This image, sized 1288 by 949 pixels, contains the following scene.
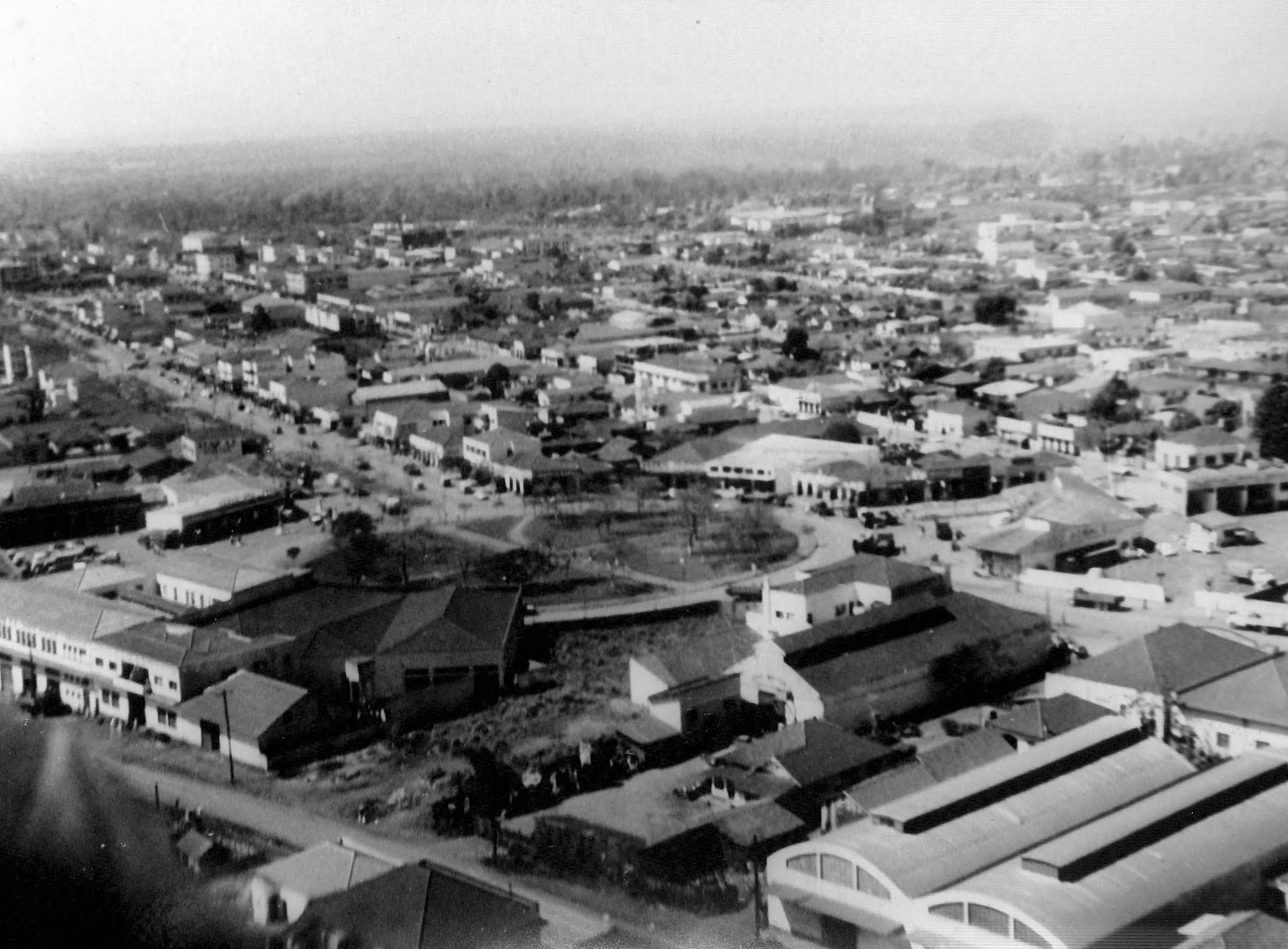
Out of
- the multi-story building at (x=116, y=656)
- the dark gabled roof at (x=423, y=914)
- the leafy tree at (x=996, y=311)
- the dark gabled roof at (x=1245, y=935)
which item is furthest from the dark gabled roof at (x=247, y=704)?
the leafy tree at (x=996, y=311)

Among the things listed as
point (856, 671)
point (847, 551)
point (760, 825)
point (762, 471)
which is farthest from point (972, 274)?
point (760, 825)

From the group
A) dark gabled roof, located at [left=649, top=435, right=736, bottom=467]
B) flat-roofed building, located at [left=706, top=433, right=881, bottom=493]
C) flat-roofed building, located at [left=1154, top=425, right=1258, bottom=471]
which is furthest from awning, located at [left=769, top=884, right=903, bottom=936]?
flat-roofed building, located at [left=1154, top=425, right=1258, bottom=471]

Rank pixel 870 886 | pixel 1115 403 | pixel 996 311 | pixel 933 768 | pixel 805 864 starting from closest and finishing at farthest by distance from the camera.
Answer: pixel 870 886 < pixel 805 864 < pixel 933 768 < pixel 1115 403 < pixel 996 311

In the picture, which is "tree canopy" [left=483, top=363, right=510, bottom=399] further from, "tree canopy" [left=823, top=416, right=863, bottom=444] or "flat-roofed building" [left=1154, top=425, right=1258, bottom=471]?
"flat-roofed building" [left=1154, top=425, right=1258, bottom=471]

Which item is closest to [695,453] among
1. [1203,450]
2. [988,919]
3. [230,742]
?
[1203,450]

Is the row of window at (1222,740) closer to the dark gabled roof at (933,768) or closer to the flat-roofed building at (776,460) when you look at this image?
the dark gabled roof at (933,768)

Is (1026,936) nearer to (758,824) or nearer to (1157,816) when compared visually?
(1157,816)
